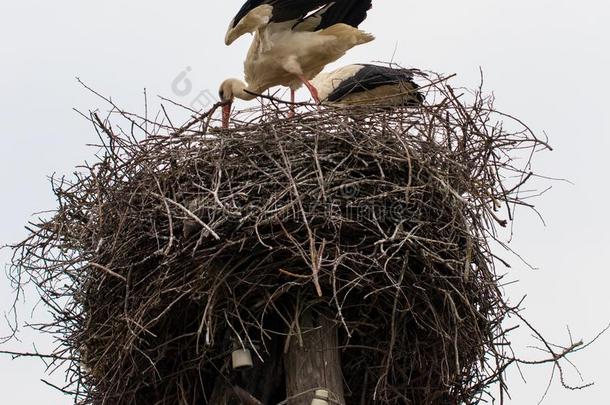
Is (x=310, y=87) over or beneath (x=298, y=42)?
beneath

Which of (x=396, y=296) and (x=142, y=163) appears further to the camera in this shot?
(x=142, y=163)

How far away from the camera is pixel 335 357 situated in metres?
5.86

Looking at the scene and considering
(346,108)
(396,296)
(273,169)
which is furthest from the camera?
(346,108)

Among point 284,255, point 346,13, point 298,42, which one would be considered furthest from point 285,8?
point 284,255

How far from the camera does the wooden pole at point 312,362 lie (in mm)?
5707

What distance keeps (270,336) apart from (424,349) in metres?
0.82

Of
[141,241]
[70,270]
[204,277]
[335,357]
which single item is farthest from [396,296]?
[70,270]

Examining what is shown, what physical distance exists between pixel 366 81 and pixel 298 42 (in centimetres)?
58

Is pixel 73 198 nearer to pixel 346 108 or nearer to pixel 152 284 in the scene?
pixel 152 284

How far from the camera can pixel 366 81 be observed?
823cm

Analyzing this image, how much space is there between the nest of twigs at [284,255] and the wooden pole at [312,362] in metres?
0.07

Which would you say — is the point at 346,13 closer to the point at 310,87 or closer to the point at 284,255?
the point at 310,87

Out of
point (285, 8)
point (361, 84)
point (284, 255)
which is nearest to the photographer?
point (284, 255)

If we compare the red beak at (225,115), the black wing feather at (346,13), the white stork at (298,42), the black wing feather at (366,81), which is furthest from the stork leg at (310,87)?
the red beak at (225,115)
